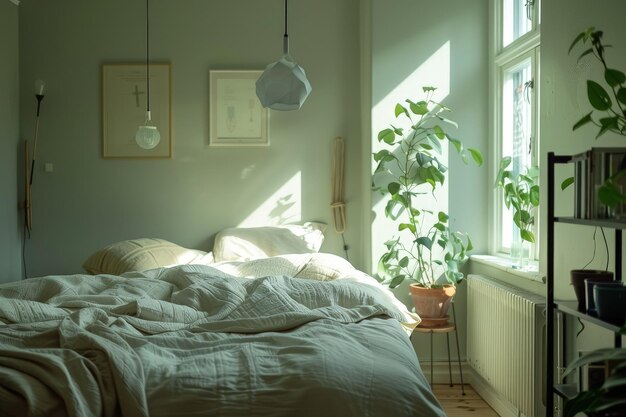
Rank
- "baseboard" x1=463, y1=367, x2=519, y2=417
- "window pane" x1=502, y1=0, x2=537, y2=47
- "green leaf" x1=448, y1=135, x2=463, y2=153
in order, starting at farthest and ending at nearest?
"green leaf" x1=448, y1=135, x2=463, y2=153, "window pane" x1=502, y1=0, x2=537, y2=47, "baseboard" x1=463, y1=367, x2=519, y2=417

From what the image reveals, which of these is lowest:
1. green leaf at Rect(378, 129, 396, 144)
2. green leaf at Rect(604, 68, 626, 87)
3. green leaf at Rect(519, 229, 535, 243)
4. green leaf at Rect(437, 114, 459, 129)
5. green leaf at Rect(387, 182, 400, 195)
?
green leaf at Rect(519, 229, 535, 243)

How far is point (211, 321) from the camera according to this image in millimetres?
2604

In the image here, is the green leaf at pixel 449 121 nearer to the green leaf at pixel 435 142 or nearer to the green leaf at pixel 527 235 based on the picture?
the green leaf at pixel 435 142

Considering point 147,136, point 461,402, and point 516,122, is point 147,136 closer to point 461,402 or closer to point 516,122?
point 516,122

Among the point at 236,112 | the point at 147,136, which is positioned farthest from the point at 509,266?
the point at 147,136

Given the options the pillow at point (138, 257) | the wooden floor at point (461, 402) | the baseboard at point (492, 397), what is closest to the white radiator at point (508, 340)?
the baseboard at point (492, 397)

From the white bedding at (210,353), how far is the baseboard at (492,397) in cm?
113

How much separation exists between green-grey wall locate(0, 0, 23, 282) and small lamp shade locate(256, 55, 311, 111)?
219 centimetres

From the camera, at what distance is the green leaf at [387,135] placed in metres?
4.14

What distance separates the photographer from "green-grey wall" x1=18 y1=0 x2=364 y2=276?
15.7 ft

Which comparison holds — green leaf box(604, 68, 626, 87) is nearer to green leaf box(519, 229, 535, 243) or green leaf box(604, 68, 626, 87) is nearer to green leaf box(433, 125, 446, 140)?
green leaf box(519, 229, 535, 243)

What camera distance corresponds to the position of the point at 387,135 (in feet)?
13.6

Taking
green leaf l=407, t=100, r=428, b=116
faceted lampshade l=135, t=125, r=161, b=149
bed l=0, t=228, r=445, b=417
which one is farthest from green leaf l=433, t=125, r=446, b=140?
faceted lampshade l=135, t=125, r=161, b=149

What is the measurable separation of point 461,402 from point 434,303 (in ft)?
1.98
